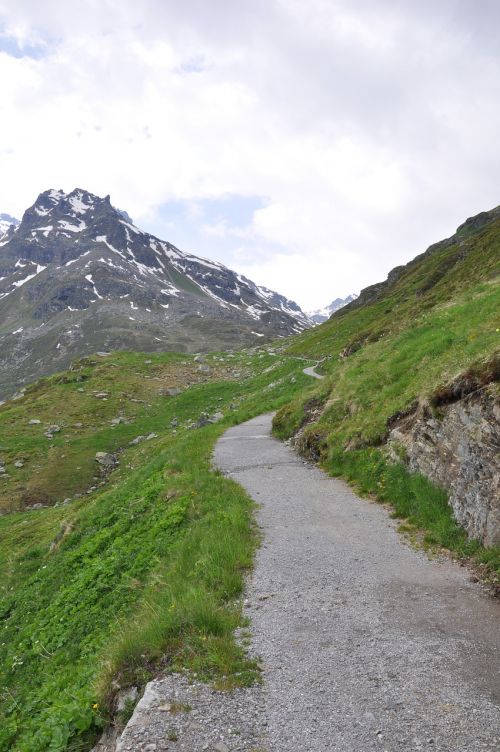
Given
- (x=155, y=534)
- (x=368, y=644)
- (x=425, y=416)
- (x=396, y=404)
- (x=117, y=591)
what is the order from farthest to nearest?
(x=396, y=404), (x=425, y=416), (x=155, y=534), (x=117, y=591), (x=368, y=644)

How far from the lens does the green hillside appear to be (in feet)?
26.7

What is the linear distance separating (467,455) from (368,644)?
6929 millimetres

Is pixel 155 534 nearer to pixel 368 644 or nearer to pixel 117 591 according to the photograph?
pixel 117 591

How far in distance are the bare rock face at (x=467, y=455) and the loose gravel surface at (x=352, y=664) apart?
1.71 m

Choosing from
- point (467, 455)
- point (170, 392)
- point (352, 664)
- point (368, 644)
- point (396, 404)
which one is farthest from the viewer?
point (170, 392)

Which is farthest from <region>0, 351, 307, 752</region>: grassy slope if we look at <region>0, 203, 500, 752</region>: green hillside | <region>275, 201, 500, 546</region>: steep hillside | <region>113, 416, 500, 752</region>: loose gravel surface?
<region>275, 201, 500, 546</region>: steep hillside

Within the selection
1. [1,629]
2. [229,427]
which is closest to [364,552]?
[1,629]

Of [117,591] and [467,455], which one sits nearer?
[467,455]

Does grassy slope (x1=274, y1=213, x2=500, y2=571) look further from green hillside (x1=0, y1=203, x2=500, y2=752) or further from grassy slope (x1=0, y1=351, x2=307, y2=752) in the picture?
grassy slope (x1=0, y1=351, x2=307, y2=752)

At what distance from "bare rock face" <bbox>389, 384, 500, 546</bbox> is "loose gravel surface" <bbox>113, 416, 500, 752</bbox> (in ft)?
5.62

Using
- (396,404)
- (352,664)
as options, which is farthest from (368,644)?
(396,404)

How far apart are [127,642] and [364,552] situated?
686 centimetres

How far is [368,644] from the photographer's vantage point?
8.24 m

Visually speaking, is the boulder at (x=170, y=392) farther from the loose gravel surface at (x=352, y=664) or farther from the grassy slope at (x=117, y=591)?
the loose gravel surface at (x=352, y=664)
